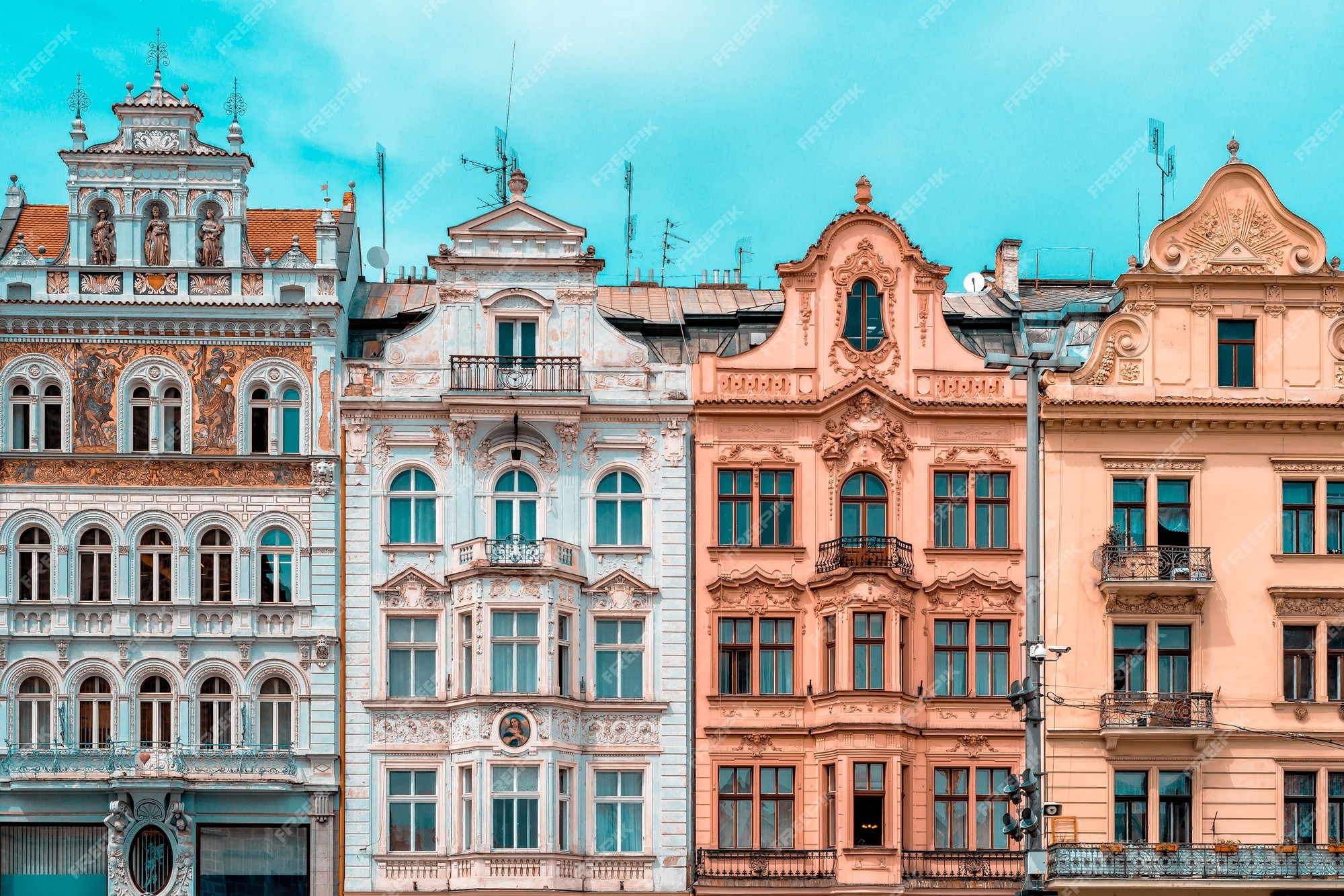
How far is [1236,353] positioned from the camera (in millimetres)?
50406

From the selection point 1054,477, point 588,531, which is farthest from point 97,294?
point 1054,477

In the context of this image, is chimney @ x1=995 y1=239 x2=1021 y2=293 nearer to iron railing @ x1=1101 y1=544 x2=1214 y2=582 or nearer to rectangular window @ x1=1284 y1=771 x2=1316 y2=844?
iron railing @ x1=1101 y1=544 x2=1214 y2=582

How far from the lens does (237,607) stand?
48.1m

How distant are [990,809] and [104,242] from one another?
23.6 metres

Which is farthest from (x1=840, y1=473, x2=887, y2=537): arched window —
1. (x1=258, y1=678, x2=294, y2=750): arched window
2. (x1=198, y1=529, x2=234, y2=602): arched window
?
(x1=198, y1=529, x2=234, y2=602): arched window

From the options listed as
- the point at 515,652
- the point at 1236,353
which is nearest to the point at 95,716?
the point at 515,652

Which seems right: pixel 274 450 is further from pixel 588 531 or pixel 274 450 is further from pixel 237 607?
pixel 588 531

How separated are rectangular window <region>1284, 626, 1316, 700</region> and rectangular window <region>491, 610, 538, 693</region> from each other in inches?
663

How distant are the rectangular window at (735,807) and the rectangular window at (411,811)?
20.6ft

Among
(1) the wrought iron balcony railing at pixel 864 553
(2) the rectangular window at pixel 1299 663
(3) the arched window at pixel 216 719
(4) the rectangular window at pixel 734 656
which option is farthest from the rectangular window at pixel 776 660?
(3) the arched window at pixel 216 719

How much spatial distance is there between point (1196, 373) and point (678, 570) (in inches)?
501

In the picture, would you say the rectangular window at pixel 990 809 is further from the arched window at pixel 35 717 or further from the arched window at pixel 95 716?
the arched window at pixel 35 717

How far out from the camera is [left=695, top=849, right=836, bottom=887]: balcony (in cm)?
4744

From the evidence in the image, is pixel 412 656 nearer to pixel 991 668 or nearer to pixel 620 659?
pixel 620 659
